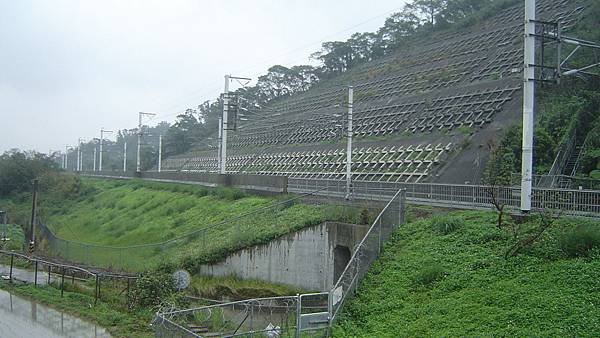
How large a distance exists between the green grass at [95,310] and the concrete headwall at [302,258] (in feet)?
16.4

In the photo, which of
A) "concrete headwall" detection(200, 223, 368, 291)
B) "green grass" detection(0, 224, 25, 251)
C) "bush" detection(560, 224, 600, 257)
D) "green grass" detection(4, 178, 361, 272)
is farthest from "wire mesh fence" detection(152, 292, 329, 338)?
"green grass" detection(0, 224, 25, 251)

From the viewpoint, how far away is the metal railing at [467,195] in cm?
1584

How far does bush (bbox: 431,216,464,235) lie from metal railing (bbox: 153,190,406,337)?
158cm

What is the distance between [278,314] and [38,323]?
29.1 feet

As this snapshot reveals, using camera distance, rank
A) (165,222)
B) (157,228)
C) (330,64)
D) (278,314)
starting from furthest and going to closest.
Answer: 1. (330,64)
2. (165,222)
3. (157,228)
4. (278,314)

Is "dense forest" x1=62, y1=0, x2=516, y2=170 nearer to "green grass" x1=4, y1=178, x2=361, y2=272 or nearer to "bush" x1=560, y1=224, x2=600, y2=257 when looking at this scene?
"green grass" x1=4, y1=178, x2=361, y2=272

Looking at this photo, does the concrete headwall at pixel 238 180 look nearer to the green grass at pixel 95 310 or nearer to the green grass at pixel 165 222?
the green grass at pixel 165 222

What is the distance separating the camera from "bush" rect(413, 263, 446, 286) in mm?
14047

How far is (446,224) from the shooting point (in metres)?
16.8

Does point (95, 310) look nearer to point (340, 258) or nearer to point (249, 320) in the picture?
point (249, 320)

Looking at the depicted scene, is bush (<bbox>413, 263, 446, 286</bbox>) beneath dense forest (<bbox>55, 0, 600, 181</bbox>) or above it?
beneath

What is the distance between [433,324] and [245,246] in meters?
12.1

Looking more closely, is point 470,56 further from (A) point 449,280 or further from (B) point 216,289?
(A) point 449,280

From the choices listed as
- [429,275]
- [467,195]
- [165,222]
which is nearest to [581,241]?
[429,275]
